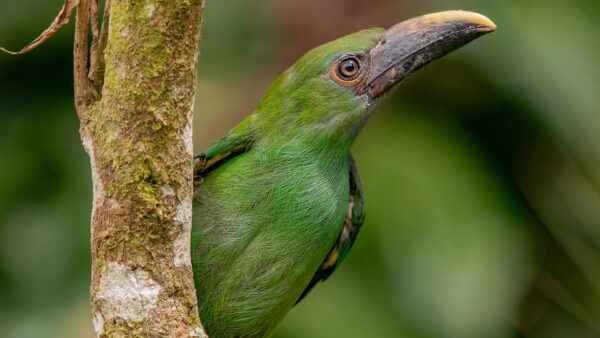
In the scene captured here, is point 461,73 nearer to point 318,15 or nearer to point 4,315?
point 318,15

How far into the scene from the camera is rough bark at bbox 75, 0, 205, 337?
2707mm

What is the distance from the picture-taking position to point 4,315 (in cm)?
583

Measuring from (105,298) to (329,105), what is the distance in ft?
5.16

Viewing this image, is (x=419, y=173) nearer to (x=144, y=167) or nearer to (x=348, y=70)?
(x=348, y=70)

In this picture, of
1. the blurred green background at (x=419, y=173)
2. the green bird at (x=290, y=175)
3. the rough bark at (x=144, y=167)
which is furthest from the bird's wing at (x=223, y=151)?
the blurred green background at (x=419, y=173)

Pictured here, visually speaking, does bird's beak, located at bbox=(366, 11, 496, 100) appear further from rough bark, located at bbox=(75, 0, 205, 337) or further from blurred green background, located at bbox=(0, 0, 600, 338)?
blurred green background, located at bbox=(0, 0, 600, 338)

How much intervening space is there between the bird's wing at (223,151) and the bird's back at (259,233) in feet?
0.28

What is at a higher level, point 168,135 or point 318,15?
point 318,15

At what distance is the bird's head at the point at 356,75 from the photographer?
3820 mm

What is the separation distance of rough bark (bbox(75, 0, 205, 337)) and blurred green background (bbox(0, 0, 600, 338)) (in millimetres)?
2724

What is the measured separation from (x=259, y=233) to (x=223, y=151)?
495mm

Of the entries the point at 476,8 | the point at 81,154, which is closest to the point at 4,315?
the point at 81,154

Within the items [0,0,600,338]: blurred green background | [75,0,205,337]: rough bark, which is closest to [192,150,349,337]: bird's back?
[75,0,205,337]: rough bark

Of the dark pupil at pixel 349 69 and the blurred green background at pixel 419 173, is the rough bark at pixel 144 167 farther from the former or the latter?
the blurred green background at pixel 419 173
